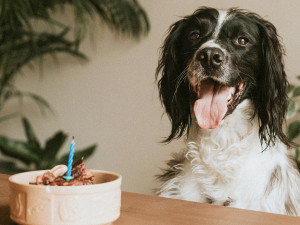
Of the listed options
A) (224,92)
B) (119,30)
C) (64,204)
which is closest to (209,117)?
(224,92)

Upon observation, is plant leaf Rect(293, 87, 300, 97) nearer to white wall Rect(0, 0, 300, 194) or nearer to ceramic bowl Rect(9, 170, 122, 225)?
white wall Rect(0, 0, 300, 194)

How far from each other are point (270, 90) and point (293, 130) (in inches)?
9.9

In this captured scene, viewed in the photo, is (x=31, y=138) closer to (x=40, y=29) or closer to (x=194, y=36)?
(x=40, y=29)

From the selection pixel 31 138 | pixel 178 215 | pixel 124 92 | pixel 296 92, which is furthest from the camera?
pixel 31 138

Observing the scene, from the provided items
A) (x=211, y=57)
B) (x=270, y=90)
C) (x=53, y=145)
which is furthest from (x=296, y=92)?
(x=53, y=145)

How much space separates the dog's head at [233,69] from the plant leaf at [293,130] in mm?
126

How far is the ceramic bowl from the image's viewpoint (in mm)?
604

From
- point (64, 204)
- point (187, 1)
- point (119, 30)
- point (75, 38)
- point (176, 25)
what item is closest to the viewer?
point (64, 204)

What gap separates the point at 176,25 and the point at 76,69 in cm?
92

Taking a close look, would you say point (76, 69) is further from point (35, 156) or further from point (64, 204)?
point (64, 204)

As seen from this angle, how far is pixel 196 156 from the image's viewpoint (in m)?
1.42

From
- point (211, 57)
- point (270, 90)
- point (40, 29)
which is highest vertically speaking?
point (40, 29)

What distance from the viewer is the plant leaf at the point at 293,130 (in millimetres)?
1508

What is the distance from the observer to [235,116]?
1388 mm
